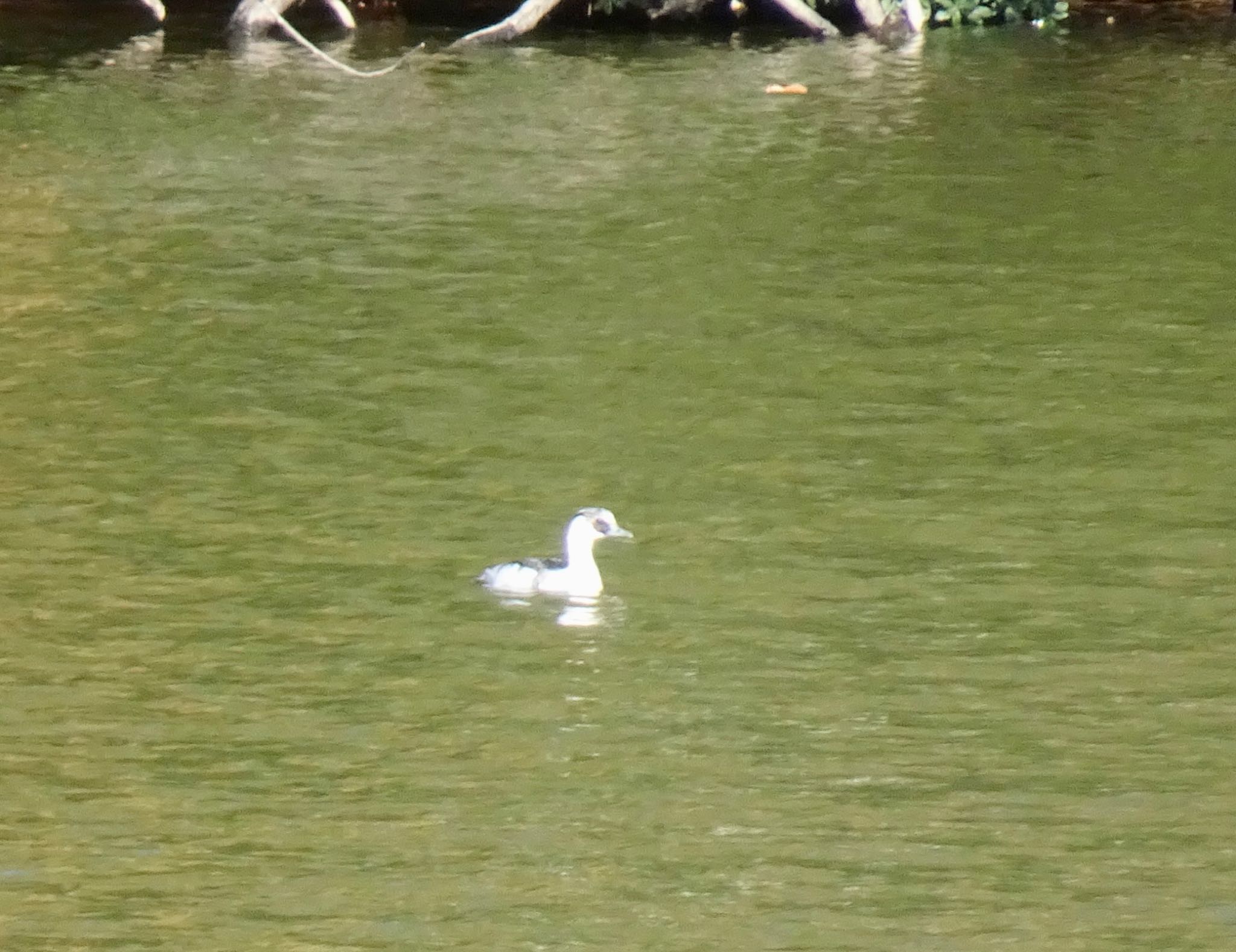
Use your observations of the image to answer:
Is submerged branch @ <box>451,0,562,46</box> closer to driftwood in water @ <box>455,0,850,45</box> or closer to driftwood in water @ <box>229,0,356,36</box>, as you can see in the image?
driftwood in water @ <box>455,0,850,45</box>

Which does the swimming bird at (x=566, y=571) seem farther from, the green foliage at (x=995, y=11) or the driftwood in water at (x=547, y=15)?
the green foliage at (x=995, y=11)

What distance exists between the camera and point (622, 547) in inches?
458

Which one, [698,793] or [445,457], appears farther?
[445,457]

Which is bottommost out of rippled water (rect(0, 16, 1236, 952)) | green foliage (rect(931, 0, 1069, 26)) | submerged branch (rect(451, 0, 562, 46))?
green foliage (rect(931, 0, 1069, 26))

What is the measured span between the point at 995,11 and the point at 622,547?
831 inches

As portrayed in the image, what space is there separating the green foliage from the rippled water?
28.9 ft

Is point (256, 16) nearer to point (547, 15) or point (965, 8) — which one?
point (547, 15)

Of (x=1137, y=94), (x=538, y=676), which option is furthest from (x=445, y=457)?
(x=1137, y=94)

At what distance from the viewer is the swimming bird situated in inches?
419

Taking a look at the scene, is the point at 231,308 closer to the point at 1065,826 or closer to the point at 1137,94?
the point at 1065,826

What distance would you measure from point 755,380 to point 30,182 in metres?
8.44

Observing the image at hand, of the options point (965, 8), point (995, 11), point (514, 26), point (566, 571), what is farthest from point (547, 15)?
point (566, 571)

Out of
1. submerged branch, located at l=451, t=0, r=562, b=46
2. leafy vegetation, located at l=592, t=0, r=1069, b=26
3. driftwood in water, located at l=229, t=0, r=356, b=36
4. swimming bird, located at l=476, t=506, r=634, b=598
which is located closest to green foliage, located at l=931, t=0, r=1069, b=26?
leafy vegetation, located at l=592, t=0, r=1069, b=26

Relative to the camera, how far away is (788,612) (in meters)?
10.5
